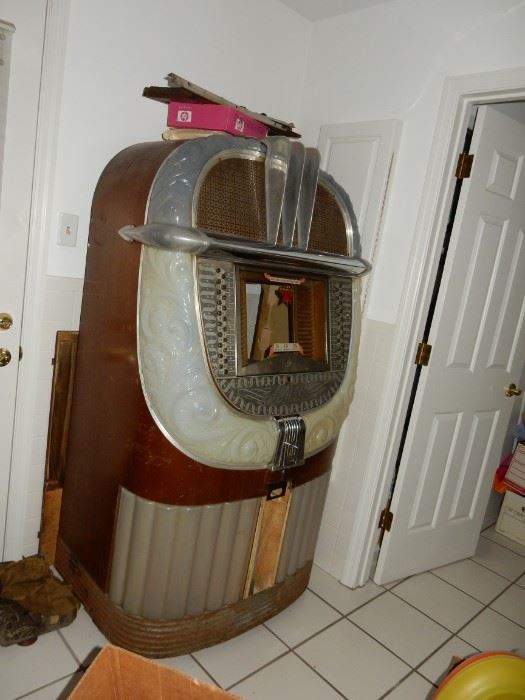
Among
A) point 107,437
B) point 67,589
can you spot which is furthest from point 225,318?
point 67,589

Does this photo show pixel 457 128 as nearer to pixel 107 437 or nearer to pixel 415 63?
pixel 415 63

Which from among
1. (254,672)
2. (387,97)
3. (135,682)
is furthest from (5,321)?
(387,97)

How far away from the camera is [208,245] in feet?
4.48

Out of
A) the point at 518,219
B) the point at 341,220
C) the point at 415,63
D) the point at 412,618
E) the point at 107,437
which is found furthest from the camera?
the point at 518,219

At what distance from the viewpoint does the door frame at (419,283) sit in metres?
1.85

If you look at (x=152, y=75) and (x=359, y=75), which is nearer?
(x=152, y=75)

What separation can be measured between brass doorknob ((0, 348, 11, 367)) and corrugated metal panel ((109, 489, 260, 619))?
69cm

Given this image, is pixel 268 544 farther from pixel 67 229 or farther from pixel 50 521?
pixel 67 229

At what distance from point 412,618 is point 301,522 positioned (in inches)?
29.8

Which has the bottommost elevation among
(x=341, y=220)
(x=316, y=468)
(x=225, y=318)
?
(x=316, y=468)

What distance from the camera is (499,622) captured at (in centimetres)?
222

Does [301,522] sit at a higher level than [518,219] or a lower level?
lower

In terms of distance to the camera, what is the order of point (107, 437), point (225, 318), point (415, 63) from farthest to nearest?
point (415, 63)
point (107, 437)
point (225, 318)

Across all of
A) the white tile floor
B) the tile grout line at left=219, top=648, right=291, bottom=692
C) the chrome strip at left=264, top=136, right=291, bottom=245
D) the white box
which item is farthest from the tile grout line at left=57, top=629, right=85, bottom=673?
the white box
